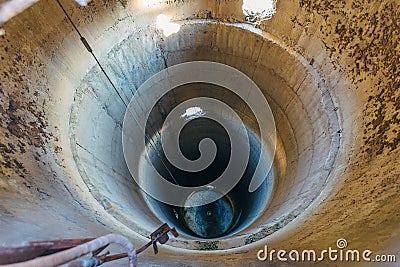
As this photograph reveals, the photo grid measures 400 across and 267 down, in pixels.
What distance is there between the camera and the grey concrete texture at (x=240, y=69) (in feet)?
7.53

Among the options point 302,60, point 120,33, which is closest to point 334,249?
point 302,60

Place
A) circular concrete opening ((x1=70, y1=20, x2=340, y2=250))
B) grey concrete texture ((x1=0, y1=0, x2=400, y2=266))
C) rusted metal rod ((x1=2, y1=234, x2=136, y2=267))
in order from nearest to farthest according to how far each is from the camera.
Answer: rusted metal rod ((x1=2, y1=234, x2=136, y2=267)) < grey concrete texture ((x1=0, y1=0, x2=400, y2=266)) < circular concrete opening ((x1=70, y1=20, x2=340, y2=250))

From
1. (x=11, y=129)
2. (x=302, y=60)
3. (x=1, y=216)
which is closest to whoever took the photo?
(x=1, y=216)

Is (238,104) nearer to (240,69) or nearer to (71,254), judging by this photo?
(240,69)

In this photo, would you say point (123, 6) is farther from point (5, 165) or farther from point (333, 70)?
point (333, 70)

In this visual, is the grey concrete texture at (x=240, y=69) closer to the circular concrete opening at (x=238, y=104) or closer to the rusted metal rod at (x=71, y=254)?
the circular concrete opening at (x=238, y=104)

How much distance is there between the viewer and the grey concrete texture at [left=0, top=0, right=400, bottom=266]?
229 centimetres

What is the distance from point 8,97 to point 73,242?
1.64 m

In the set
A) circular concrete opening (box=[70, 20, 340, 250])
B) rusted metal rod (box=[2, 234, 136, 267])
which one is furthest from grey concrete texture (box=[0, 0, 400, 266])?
rusted metal rod (box=[2, 234, 136, 267])

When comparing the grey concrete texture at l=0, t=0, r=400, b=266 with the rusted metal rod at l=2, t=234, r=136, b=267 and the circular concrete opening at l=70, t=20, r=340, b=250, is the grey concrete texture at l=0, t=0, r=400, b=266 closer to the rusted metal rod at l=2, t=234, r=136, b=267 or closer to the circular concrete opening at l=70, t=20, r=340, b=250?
the circular concrete opening at l=70, t=20, r=340, b=250

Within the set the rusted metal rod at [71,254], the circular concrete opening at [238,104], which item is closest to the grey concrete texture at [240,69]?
the circular concrete opening at [238,104]

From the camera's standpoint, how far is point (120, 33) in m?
3.37

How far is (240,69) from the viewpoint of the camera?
397cm

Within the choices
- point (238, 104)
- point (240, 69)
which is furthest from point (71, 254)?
point (238, 104)
